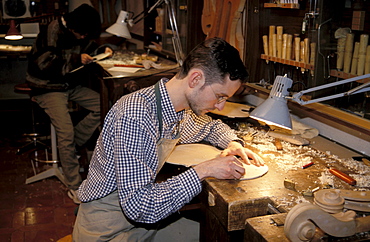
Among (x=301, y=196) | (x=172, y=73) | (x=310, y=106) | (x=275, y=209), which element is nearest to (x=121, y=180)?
(x=275, y=209)

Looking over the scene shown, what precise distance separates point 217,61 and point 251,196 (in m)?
0.67

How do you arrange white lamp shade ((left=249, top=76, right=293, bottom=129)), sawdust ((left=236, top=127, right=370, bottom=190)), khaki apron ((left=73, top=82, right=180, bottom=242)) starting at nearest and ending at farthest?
white lamp shade ((left=249, top=76, right=293, bottom=129))
khaki apron ((left=73, top=82, right=180, bottom=242))
sawdust ((left=236, top=127, right=370, bottom=190))

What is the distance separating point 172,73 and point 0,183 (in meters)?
2.36

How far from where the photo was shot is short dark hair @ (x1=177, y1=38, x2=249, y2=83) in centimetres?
203

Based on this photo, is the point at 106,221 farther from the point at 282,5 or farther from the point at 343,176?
the point at 282,5

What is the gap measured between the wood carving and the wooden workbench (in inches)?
63.6

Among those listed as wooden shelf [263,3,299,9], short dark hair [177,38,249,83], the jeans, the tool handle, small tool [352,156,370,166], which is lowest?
the jeans

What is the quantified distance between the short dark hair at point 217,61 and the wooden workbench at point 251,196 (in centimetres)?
54

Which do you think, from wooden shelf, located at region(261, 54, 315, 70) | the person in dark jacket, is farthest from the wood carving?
the person in dark jacket

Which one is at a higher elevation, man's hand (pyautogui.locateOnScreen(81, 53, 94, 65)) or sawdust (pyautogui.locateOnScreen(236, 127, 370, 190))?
man's hand (pyautogui.locateOnScreen(81, 53, 94, 65))

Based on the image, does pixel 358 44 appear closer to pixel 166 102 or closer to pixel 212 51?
pixel 212 51

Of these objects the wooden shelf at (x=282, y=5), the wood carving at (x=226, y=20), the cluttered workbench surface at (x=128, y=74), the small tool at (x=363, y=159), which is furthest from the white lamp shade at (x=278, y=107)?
the cluttered workbench surface at (x=128, y=74)

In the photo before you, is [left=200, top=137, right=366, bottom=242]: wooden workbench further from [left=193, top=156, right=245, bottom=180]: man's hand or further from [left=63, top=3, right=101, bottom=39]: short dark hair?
[left=63, top=3, right=101, bottom=39]: short dark hair

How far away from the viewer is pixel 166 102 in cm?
214
